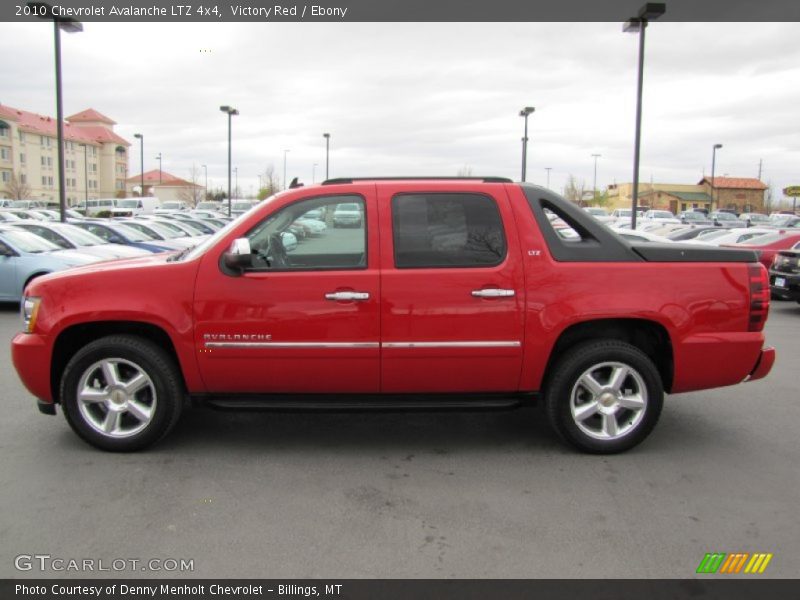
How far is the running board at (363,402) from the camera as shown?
4285 mm

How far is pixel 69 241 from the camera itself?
42.7ft

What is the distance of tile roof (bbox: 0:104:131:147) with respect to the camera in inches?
3386

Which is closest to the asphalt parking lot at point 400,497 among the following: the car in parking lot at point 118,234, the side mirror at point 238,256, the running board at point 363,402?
the running board at point 363,402

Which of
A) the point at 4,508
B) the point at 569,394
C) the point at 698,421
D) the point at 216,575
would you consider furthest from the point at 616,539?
the point at 4,508

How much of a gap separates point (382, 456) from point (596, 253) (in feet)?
6.58

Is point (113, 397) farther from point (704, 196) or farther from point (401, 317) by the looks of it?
point (704, 196)

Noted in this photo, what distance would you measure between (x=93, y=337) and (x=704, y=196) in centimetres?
11303

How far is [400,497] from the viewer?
378 cm

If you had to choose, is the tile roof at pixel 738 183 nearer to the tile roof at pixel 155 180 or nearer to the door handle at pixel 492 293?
the tile roof at pixel 155 180

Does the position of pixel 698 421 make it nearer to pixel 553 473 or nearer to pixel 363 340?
pixel 553 473

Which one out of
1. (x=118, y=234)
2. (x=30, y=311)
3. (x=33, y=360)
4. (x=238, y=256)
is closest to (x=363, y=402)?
(x=238, y=256)

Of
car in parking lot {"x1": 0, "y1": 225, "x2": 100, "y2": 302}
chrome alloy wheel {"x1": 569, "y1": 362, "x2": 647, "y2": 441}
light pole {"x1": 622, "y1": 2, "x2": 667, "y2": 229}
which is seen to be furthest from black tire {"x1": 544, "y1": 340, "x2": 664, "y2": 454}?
light pole {"x1": 622, "y1": 2, "x2": 667, "y2": 229}

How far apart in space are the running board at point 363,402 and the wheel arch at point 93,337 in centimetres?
40

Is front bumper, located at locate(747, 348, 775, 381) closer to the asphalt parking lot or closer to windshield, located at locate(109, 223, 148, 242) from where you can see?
the asphalt parking lot
